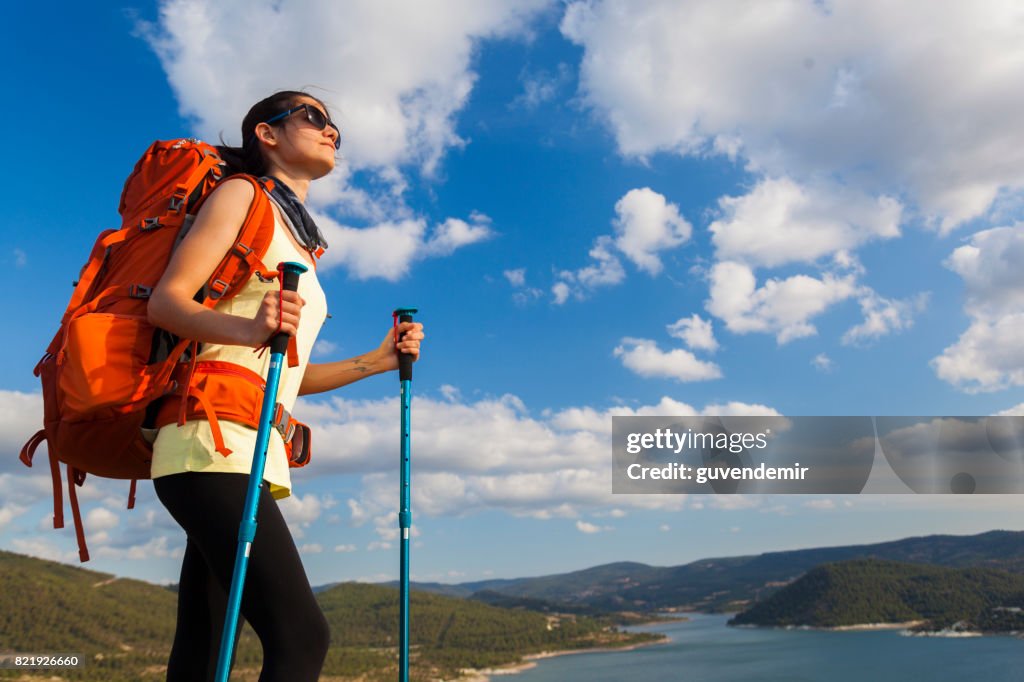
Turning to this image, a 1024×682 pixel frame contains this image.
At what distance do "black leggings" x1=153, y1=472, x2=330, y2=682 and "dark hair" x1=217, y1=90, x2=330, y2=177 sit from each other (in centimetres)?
93

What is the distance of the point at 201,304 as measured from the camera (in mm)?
1634

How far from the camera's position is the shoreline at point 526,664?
9700cm

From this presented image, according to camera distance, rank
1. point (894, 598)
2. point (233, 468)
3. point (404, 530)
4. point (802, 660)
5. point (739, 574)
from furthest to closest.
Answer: point (739, 574)
point (894, 598)
point (802, 660)
point (404, 530)
point (233, 468)

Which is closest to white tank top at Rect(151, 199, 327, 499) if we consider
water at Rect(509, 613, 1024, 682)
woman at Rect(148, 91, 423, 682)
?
woman at Rect(148, 91, 423, 682)

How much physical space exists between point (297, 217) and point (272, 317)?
0.46 m

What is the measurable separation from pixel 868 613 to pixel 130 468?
13794 cm

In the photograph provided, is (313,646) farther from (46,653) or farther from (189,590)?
(46,653)

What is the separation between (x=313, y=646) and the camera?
1571 mm

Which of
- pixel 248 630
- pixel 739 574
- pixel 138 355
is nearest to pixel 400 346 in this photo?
pixel 138 355

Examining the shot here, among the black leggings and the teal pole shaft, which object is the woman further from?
the teal pole shaft

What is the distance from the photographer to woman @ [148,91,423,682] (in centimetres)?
155

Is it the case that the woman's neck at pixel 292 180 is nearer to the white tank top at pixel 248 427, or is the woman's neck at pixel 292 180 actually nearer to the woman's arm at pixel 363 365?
the white tank top at pixel 248 427

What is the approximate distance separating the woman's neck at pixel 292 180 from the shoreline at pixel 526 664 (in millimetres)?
100390

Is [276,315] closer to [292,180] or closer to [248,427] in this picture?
[248,427]
